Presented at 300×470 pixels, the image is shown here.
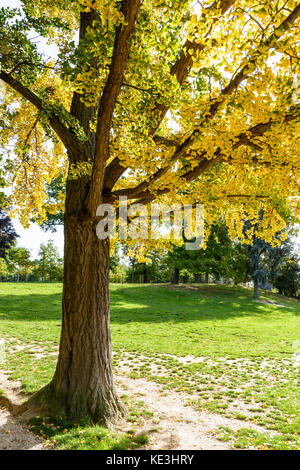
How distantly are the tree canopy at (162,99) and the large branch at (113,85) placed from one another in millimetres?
11

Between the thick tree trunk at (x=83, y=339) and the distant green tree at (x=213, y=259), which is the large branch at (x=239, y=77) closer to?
the thick tree trunk at (x=83, y=339)

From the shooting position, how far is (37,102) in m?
4.16

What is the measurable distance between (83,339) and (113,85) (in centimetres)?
357

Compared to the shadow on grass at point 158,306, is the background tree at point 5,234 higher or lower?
higher

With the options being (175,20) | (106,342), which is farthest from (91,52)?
(106,342)

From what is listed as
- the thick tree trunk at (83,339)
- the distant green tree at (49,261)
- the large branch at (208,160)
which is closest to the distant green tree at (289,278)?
the distant green tree at (49,261)

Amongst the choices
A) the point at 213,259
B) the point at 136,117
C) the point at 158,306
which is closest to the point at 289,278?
the point at 213,259

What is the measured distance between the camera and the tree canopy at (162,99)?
2541 millimetres

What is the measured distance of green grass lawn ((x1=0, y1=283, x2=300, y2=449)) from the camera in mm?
5285

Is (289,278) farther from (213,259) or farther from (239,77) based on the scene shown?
(239,77)

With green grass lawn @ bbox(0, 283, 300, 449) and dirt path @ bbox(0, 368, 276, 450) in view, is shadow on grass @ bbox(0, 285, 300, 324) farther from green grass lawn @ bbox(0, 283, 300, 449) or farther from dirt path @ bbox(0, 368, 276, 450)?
dirt path @ bbox(0, 368, 276, 450)

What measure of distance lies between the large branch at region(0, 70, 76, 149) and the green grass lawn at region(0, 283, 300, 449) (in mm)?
4566

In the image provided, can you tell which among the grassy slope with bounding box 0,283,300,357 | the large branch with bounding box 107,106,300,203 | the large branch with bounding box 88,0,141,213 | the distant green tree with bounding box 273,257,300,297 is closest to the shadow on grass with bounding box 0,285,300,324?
the grassy slope with bounding box 0,283,300,357
